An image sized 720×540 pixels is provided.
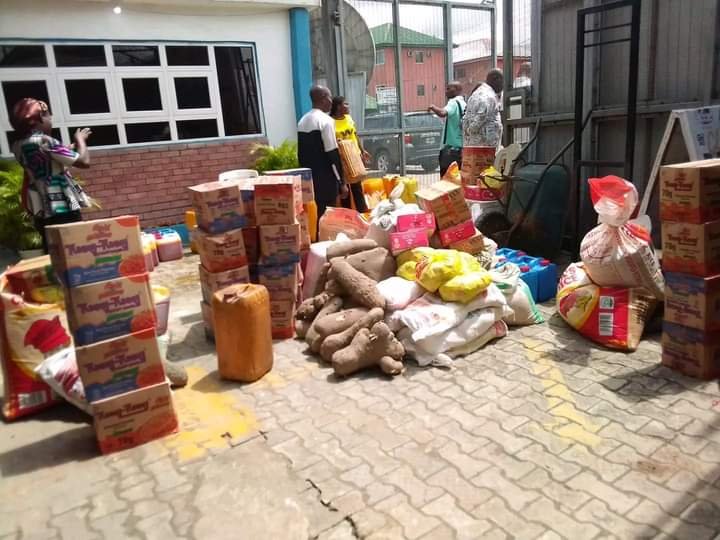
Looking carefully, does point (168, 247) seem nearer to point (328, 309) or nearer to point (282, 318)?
point (282, 318)

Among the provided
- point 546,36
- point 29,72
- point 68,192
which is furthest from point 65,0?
point 546,36

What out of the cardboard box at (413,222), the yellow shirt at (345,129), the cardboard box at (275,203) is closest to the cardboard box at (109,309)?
the cardboard box at (275,203)

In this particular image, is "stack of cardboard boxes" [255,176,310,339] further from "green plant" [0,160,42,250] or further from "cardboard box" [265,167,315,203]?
"green plant" [0,160,42,250]

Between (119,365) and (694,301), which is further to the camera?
(694,301)

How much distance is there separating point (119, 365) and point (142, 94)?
6400mm

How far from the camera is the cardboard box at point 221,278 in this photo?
13.8 ft

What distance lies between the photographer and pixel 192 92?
28.0ft

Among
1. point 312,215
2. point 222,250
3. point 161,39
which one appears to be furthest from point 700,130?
point 161,39

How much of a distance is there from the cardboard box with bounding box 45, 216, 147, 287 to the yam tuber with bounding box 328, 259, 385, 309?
64.7 inches

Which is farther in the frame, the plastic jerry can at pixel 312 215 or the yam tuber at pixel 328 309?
the plastic jerry can at pixel 312 215

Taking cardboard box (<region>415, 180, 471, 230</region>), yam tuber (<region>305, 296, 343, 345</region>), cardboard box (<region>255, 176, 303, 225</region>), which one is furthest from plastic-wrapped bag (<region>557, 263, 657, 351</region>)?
cardboard box (<region>255, 176, 303, 225</region>)

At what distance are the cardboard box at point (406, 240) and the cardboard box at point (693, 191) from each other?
192 cm

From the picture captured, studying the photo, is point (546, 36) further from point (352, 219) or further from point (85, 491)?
point (85, 491)

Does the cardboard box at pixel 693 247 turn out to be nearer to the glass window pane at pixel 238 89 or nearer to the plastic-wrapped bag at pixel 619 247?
the plastic-wrapped bag at pixel 619 247
